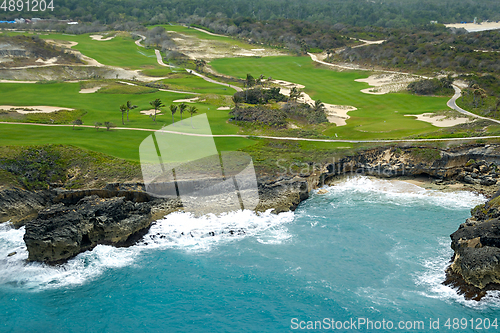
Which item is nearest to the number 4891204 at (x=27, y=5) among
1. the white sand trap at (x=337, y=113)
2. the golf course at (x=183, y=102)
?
the golf course at (x=183, y=102)

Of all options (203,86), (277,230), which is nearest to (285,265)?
(277,230)

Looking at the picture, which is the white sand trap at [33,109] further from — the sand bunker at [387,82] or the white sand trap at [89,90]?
the sand bunker at [387,82]

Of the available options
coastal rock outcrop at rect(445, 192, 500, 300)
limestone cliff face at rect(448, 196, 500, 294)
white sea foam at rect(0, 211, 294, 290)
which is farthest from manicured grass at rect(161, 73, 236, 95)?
coastal rock outcrop at rect(445, 192, 500, 300)

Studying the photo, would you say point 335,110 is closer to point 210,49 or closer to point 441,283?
point 441,283

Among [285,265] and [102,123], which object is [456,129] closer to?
[285,265]

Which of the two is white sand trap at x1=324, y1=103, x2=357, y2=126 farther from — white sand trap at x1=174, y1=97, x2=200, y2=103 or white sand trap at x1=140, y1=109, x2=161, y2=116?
white sand trap at x1=140, y1=109, x2=161, y2=116

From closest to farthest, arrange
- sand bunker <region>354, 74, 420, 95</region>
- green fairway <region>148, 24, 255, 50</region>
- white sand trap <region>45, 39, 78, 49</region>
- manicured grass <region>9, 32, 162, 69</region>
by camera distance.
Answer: sand bunker <region>354, 74, 420, 95</region> < manicured grass <region>9, 32, 162, 69</region> < white sand trap <region>45, 39, 78, 49</region> < green fairway <region>148, 24, 255, 50</region>
